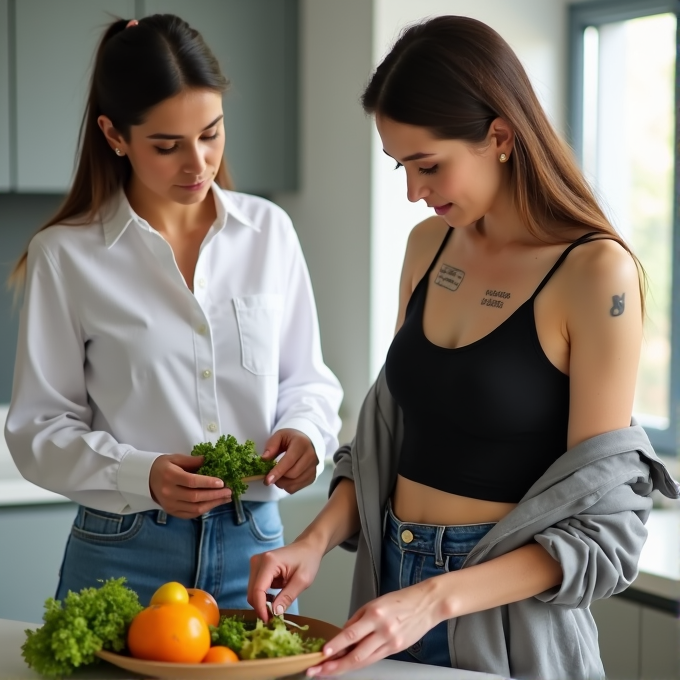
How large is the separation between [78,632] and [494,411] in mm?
634

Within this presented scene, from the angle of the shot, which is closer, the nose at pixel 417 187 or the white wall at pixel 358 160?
the nose at pixel 417 187

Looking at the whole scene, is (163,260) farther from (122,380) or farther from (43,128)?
(43,128)

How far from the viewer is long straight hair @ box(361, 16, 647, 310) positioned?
55.8 inches

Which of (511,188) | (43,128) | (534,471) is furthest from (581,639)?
(43,128)

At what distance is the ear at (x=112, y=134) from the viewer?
180cm

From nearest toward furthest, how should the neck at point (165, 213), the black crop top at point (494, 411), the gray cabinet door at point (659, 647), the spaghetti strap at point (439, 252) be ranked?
1. the black crop top at point (494, 411)
2. the spaghetti strap at point (439, 252)
3. the neck at point (165, 213)
4. the gray cabinet door at point (659, 647)

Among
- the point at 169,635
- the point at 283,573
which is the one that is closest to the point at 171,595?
the point at 169,635

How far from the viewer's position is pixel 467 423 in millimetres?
1442

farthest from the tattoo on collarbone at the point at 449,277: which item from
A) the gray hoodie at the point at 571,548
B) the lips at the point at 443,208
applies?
the gray hoodie at the point at 571,548

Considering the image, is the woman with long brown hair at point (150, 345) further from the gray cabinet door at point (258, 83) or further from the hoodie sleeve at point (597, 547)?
the gray cabinet door at point (258, 83)

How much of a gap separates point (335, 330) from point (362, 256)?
307 millimetres

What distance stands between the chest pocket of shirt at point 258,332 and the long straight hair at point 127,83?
13.5 inches

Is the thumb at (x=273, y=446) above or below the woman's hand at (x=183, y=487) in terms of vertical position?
above

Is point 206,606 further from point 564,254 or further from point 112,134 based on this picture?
point 112,134
